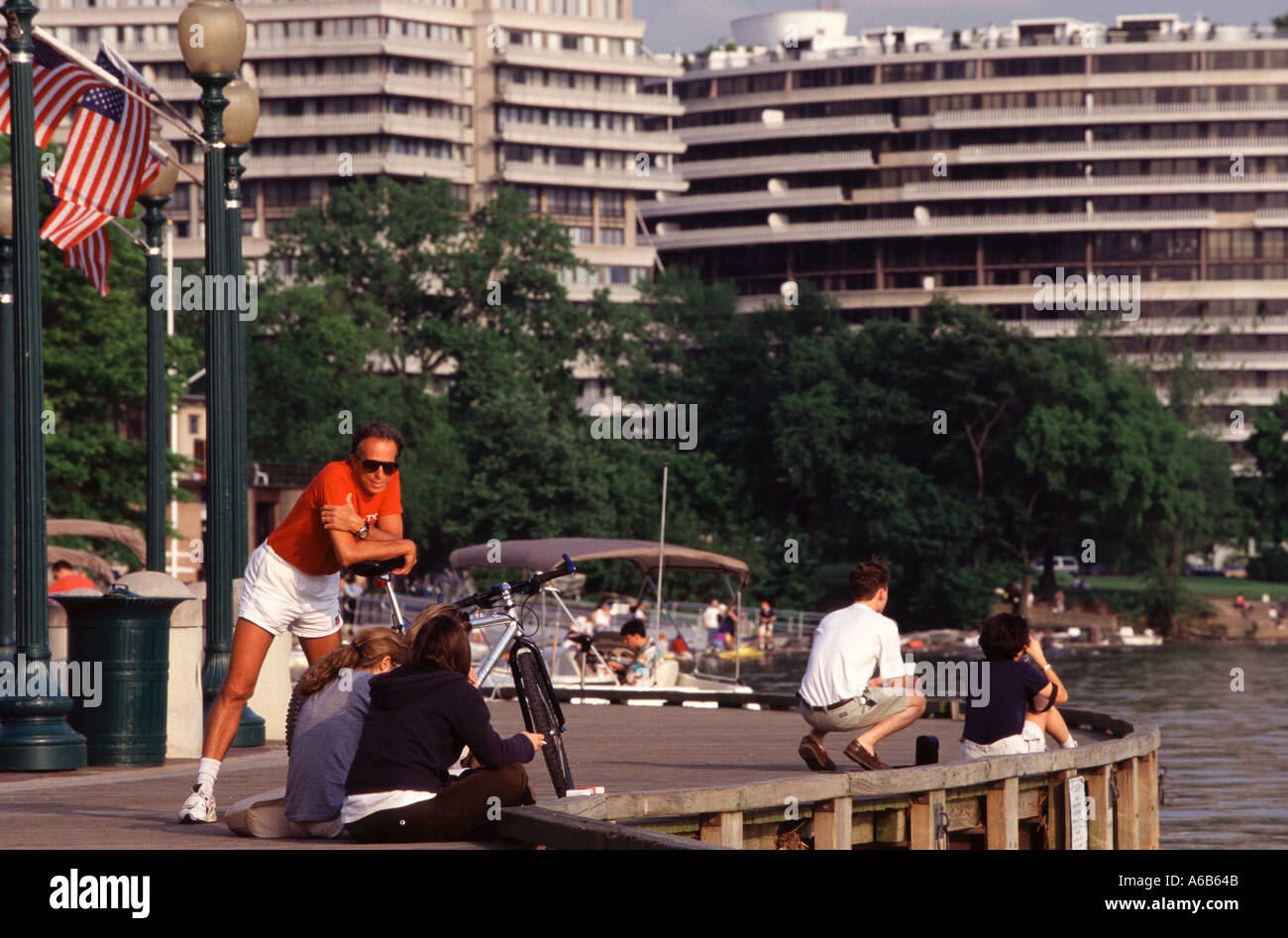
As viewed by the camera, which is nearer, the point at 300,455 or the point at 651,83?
the point at 300,455

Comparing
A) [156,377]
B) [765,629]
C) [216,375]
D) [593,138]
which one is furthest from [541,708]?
[593,138]

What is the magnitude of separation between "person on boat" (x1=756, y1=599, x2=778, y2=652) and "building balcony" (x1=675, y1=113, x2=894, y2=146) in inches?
2203

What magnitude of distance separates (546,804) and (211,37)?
8.43m

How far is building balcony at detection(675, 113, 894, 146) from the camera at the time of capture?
424ft

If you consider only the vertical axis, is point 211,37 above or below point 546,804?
above

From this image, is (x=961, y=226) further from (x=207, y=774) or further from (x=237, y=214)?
(x=207, y=774)

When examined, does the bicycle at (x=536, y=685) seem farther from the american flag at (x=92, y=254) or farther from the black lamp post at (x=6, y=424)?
the american flag at (x=92, y=254)

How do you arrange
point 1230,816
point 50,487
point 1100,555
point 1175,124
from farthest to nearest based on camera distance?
point 1175,124, point 1100,555, point 50,487, point 1230,816

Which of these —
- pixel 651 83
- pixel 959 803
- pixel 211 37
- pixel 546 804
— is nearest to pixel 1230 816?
pixel 959 803

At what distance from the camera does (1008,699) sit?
13.3 meters

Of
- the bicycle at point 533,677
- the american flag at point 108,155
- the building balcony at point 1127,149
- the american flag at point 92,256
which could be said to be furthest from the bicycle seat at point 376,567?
the building balcony at point 1127,149

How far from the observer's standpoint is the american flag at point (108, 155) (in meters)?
18.3

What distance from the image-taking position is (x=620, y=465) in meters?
→ 80.0
